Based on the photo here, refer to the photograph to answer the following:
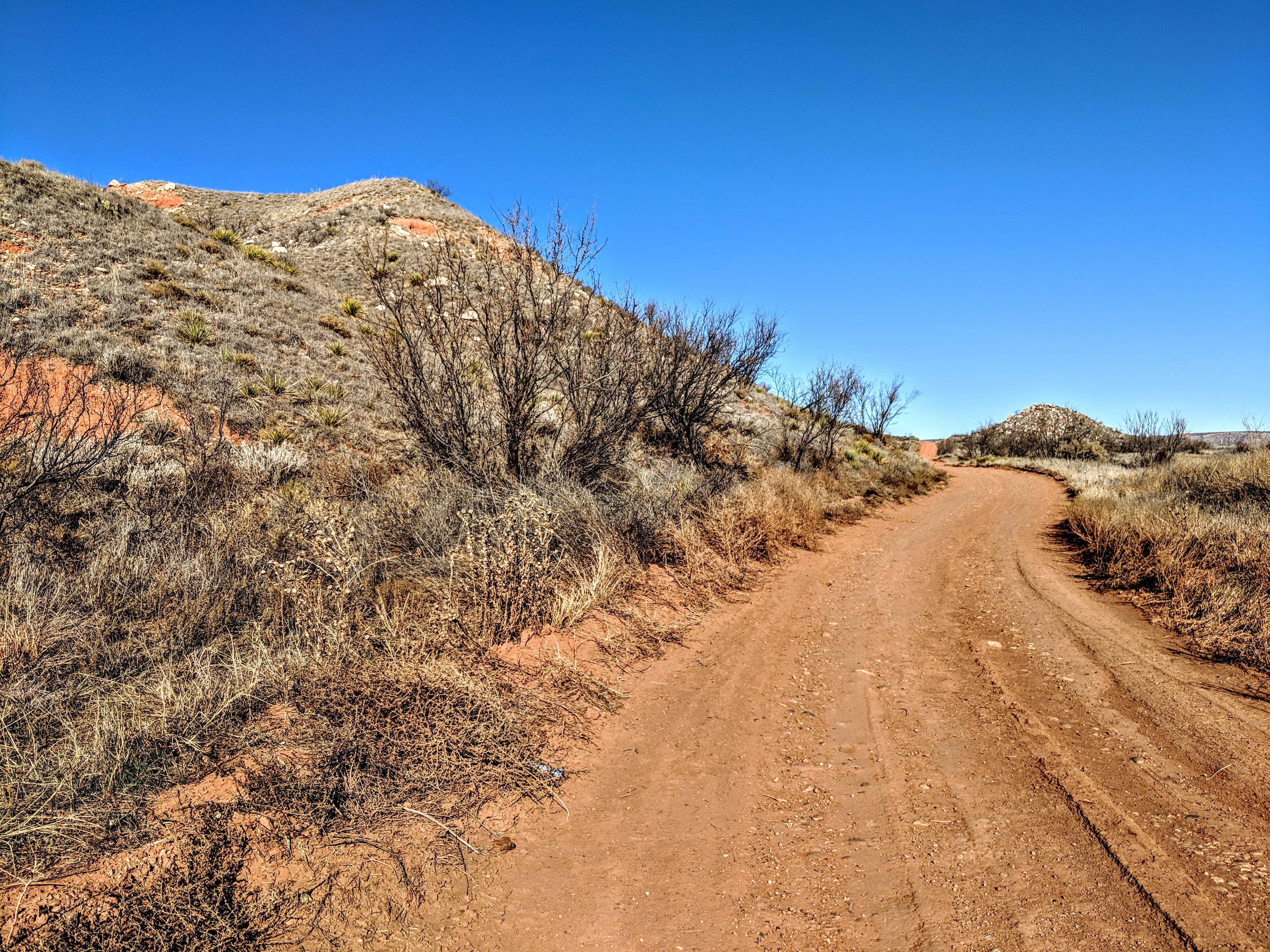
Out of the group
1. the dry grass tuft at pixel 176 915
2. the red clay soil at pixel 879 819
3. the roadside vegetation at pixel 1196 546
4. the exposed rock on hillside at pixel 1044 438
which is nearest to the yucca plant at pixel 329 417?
the red clay soil at pixel 879 819

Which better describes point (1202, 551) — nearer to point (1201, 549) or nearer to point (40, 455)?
point (1201, 549)

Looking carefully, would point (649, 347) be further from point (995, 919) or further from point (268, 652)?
point (995, 919)

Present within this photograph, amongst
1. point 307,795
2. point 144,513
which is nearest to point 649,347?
point 144,513

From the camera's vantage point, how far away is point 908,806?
11.0 ft

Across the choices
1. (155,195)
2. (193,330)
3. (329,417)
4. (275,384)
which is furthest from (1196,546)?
(155,195)

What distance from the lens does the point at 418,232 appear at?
26.9 metres

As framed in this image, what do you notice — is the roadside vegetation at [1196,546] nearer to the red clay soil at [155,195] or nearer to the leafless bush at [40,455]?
the leafless bush at [40,455]

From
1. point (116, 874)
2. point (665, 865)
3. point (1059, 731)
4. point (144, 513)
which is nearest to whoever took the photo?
point (116, 874)

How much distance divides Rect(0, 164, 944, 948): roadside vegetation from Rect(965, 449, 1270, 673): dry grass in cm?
409

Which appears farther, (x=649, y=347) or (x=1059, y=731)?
(x=649, y=347)

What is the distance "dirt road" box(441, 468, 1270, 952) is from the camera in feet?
8.53

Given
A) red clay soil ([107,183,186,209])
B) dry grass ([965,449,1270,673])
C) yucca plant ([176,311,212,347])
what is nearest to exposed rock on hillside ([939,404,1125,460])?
dry grass ([965,449,1270,673])

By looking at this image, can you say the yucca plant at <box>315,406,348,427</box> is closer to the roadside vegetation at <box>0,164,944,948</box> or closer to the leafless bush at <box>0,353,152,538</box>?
the roadside vegetation at <box>0,164,944,948</box>

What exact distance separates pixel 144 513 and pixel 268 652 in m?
3.46
